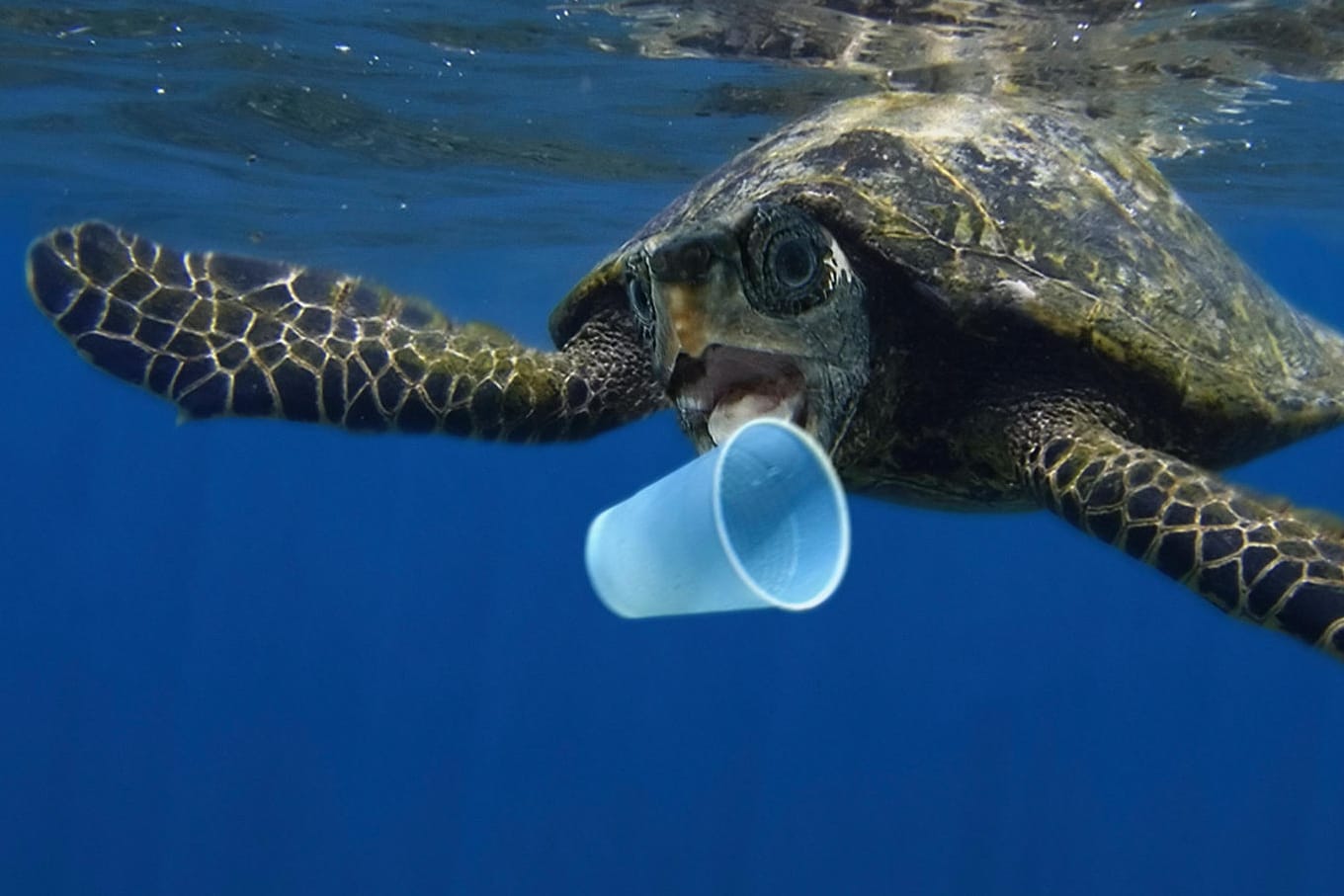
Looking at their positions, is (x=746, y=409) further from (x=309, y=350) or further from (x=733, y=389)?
(x=309, y=350)

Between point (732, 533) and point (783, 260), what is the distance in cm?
158

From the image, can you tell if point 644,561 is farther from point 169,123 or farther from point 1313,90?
point 169,123

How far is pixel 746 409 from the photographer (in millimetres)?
4031

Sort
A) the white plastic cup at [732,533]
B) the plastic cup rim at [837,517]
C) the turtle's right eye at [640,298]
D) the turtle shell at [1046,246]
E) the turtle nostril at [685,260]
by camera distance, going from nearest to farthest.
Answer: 1. the plastic cup rim at [837,517]
2. the white plastic cup at [732,533]
3. the turtle nostril at [685,260]
4. the turtle's right eye at [640,298]
5. the turtle shell at [1046,246]

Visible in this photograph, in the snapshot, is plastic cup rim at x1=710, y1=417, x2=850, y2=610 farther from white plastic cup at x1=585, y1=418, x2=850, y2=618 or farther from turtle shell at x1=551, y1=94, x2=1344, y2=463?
turtle shell at x1=551, y1=94, x2=1344, y2=463

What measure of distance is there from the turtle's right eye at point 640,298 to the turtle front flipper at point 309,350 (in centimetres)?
133

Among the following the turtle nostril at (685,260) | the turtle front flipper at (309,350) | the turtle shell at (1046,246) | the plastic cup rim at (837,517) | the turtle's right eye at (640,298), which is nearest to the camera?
the plastic cup rim at (837,517)

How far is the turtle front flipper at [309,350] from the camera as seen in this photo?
213 inches

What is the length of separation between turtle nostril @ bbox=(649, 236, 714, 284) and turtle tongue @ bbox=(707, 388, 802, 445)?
48 centimetres

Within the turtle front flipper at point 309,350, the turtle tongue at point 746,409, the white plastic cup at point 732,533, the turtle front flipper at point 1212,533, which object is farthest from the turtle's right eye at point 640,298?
the turtle front flipper at point 1212,533

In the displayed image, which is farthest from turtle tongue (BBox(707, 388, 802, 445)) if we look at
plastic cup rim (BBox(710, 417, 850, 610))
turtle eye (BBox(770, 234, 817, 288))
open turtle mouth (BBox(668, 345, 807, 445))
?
plastic cup rim (BBox(710, 417, 850, 610))

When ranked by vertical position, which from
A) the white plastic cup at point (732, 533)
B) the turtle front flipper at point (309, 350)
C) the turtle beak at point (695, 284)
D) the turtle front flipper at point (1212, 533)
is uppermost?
the turtle beak at point (695, 284)

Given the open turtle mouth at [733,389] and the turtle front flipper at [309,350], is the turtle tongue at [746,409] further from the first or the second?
the turtle front flipper at [309,350]

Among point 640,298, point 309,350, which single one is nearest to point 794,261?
point 640,298
